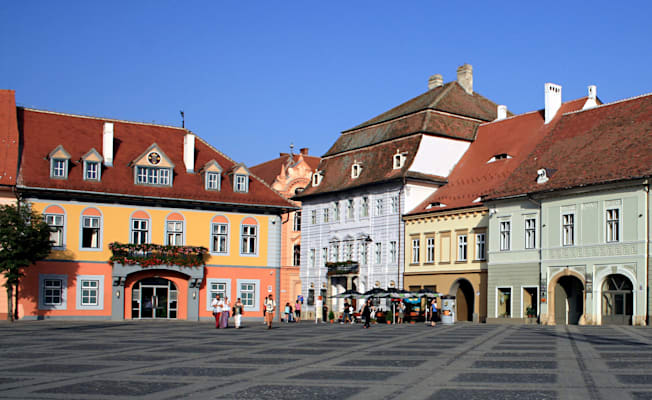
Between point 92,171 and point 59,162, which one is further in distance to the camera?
point 92,171

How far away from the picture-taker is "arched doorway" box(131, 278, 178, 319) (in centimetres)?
5022

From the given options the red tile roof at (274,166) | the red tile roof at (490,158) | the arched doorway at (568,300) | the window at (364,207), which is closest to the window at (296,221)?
the red tile roof at (274,166)

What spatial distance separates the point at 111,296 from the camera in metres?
49.4

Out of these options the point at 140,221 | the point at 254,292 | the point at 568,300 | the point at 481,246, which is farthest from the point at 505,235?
the point at 140,221

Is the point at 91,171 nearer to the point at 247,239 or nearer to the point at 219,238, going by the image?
the point at 219,238

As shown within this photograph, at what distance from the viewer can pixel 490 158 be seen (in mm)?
59344

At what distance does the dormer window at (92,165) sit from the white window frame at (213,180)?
6.33 m

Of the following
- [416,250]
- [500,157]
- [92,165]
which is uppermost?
[500,157]

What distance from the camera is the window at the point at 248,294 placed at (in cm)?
5322

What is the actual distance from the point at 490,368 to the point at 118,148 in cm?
3912

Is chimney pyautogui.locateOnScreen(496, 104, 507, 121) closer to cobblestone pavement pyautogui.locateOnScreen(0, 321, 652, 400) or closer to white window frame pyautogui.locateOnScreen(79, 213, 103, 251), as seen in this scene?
white window frame pyautogui.locateOnScreen(79, 213, 103, 251)

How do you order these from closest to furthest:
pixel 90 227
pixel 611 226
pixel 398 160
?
pixel 611 226, pixel 90 227, pixel 398 160

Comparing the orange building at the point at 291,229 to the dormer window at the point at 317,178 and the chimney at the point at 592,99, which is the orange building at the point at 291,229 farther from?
the chimney at the point at 592,99

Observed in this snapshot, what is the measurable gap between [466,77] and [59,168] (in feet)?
109
